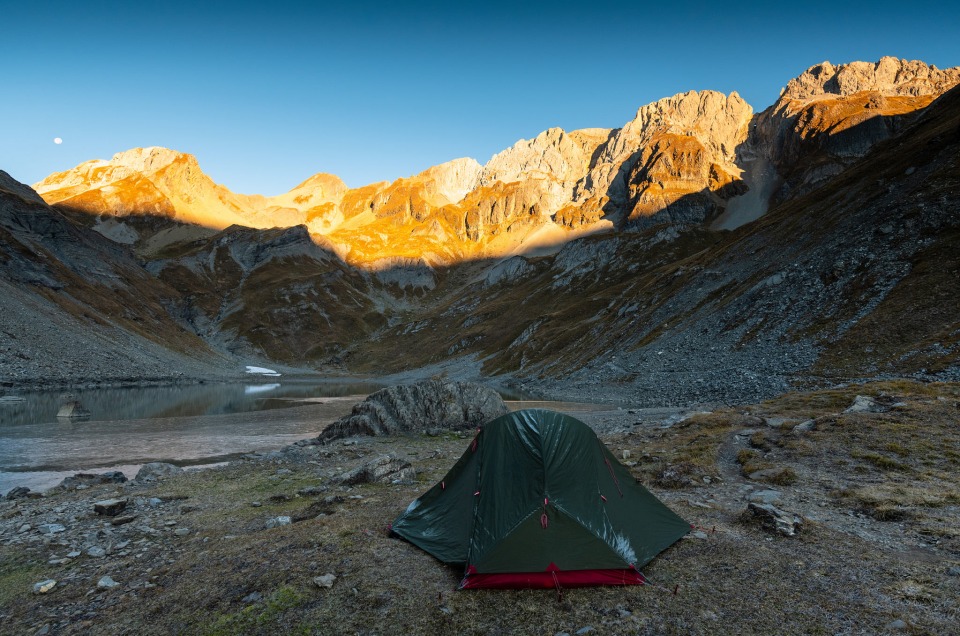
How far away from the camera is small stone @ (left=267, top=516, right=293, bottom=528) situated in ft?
43.9

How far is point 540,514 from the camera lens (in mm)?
9906

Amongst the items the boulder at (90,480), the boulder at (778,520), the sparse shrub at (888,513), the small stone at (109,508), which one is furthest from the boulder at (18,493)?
the sparse shrub at (888,513)

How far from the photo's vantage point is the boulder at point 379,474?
18109 mm

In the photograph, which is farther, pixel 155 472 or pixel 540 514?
pixel 155 472

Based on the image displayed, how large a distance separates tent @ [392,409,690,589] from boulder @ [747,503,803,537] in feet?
6.29

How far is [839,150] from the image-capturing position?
18612 centimetres

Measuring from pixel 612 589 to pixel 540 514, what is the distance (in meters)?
1.95

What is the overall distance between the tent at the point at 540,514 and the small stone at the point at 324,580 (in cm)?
245

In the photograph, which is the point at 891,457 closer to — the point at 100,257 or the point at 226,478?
the point at 226,478

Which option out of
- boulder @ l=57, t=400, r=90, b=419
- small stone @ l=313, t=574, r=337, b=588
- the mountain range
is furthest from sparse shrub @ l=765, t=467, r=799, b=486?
boulder @ l=57, t=400, r=90, b=419

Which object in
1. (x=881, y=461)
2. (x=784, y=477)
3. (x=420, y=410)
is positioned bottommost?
(x=420, y=410)

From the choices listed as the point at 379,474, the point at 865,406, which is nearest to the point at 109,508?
the point at 379,474

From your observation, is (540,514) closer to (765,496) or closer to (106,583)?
(765,496)

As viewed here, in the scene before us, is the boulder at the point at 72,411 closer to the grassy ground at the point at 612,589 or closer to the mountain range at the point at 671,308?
the mountain range at the point at 671,308
